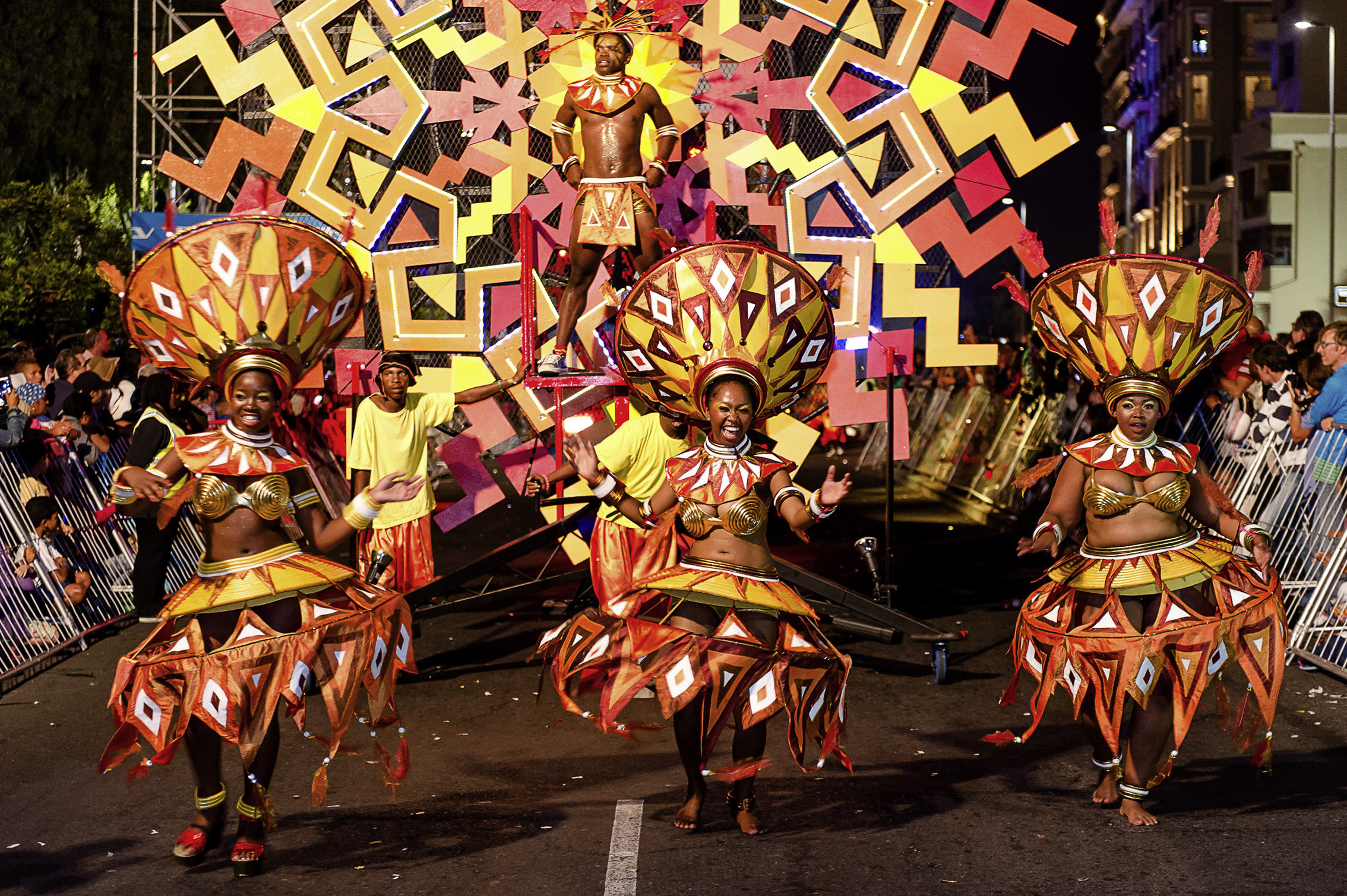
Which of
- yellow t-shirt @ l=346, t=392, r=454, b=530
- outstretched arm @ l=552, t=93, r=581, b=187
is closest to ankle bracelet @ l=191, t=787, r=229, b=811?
yellow t-shirt @ l=346, t=392, r=454, b=530

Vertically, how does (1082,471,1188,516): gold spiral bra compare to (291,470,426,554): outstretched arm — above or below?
below

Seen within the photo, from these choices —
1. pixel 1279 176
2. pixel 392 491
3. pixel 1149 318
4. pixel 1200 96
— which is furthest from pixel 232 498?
pixel 1200 96

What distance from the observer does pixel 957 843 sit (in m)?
5.34

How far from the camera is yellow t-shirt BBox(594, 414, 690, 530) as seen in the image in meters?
7.55

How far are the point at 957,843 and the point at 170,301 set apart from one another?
11.2ft

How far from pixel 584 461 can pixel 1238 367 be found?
7.65 meters

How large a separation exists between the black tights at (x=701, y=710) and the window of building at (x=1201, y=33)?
70.2 meters

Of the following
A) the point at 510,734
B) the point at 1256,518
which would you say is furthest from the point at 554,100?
the point at 1256,518

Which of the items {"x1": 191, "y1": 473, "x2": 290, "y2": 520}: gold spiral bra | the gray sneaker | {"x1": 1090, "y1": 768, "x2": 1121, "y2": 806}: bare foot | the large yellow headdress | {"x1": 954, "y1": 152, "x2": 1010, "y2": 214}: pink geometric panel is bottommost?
{"x1": 1090, "y1": 768, "x2": 1121, "y2": 806}: bare foot

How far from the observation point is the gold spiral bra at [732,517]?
5340 mm

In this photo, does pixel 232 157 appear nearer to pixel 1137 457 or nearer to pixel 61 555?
pixel 61 555

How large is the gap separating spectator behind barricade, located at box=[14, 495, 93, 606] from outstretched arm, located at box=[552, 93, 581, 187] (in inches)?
156

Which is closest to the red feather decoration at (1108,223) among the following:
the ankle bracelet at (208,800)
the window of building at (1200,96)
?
the ankle bracelet at (208,800)

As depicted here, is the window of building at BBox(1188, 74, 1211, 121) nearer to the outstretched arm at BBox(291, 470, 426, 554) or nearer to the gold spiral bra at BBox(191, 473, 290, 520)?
the outstretched arm at BBox(291, 470, 426, 554)
